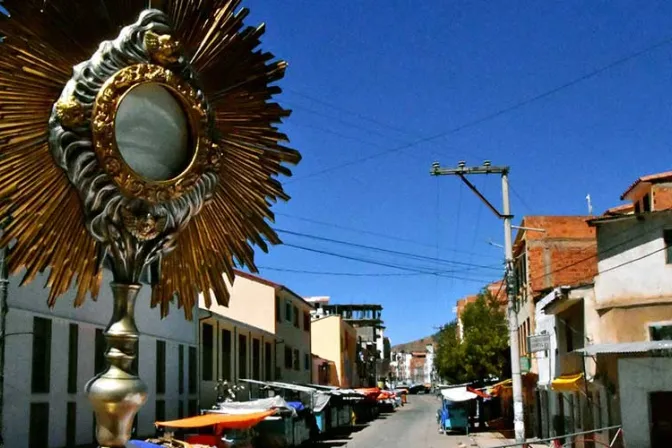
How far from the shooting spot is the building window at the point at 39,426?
553 inches

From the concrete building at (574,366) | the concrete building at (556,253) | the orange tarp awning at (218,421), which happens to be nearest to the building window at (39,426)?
the orange tarp awning at (218,421)

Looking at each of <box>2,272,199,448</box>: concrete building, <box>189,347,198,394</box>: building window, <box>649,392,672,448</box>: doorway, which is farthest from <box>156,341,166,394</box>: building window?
<box>649,392,672,448</box>: doorway

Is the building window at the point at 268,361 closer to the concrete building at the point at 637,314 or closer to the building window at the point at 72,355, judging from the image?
the concrete building at the point at 637,314

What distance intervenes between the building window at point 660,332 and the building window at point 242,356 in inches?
576

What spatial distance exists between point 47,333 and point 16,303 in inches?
53.6

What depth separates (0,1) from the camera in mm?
2719

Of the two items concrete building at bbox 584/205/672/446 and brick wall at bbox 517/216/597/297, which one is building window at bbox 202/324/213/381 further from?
brick wall at bbox 517/216/597/297

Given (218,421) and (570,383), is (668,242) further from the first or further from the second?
(218,421)

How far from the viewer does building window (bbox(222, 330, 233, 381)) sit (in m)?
28.8

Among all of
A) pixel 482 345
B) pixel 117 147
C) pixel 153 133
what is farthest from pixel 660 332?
pixel 482 345

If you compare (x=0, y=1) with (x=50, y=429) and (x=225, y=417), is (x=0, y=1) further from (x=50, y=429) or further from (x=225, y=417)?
(x=225, y=417)

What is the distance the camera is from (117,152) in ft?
9.37

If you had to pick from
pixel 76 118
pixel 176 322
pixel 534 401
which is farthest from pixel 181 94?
pixel 534 401

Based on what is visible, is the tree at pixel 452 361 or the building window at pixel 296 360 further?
the tree at pixel 452 361
